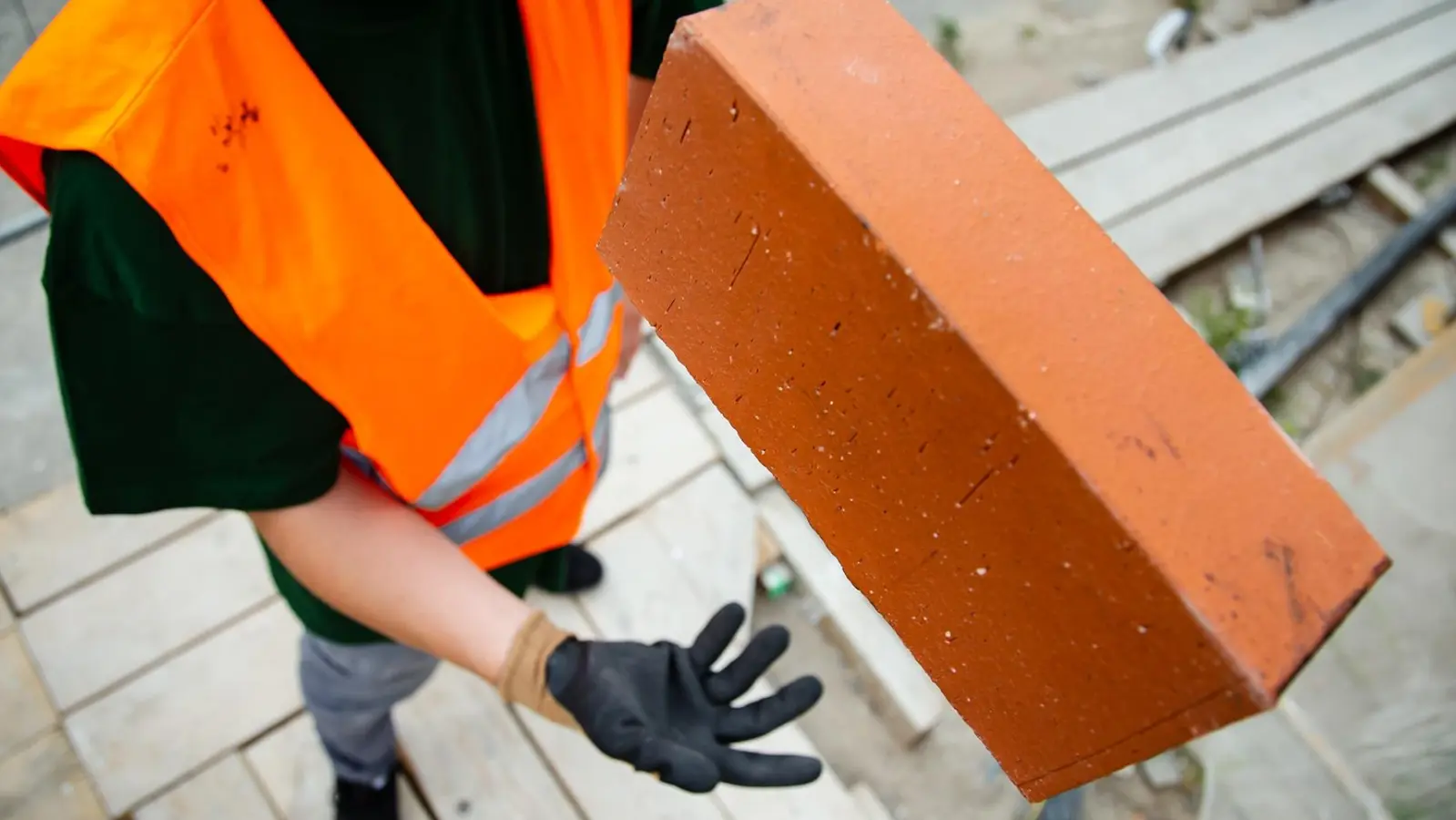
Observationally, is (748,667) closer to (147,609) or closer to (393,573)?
(393,573)

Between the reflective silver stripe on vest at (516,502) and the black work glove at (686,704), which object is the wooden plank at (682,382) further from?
the black work glove at (686,704)

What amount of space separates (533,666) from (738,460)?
1156 mm

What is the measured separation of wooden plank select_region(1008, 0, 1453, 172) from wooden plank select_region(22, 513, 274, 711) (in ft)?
9.20

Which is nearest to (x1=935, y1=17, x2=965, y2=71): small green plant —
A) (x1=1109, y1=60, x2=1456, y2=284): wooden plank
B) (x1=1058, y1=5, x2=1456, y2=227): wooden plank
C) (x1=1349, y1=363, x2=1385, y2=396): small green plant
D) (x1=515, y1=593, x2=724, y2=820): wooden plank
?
(x1=1058, y1=5, x2=1456, y2=227): wooden plank

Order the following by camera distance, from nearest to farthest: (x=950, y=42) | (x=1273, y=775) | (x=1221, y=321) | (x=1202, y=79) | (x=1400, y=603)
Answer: (x=1273, y=775), (x=1400, y=603), (x=1221, y=321), (x=1202, y=79), (x=950, y=42)

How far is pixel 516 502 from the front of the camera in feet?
4.40

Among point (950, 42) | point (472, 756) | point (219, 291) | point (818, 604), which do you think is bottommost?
point (818, 604)

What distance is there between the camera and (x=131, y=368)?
836mm

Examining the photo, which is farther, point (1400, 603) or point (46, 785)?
point (1400, 603)

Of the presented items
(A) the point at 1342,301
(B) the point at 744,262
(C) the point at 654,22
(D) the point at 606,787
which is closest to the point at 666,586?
(D) the point at 606,787

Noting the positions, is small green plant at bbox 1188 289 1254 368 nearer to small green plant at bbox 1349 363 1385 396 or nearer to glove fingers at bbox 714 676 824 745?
small green plant at bbox 1349 363 1385 396

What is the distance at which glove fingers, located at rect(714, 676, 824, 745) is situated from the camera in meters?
1.24

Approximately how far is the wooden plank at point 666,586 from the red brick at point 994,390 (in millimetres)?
1436

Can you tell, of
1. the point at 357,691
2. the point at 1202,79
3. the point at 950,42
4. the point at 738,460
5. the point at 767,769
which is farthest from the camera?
the point at 950,42
